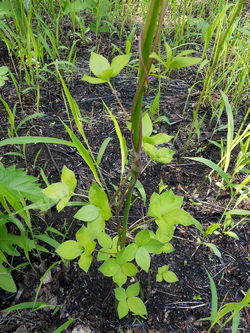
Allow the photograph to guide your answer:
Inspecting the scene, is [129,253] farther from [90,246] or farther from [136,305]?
[136,305]

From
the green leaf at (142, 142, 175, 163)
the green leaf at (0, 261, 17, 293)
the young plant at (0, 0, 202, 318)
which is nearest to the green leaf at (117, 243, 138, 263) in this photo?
the young plant at (0, 0, 202, 318)

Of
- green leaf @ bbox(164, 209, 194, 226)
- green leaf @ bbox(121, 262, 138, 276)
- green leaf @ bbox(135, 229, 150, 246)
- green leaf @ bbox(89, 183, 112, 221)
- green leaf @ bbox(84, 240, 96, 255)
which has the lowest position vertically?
green leaf @ bbox(121, 262, 138, 276)

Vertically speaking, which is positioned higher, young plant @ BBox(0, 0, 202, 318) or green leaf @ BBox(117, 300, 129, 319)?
young plant @ BBox(0, 0, 202, 318)

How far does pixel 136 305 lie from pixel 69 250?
0.25 meters

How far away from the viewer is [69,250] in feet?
2.29

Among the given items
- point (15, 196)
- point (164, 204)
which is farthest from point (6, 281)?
point (164, 204)

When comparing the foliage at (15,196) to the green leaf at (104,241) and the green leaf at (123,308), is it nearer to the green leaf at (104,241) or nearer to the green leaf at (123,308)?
the green leaf at (104,241)

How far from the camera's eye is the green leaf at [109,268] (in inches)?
27.2

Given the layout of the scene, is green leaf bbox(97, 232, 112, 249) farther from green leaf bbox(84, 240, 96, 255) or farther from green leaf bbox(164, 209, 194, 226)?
green leaf bbox(164, 209, 194, 226)

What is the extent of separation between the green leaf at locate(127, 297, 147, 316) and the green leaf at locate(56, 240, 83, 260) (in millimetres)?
214

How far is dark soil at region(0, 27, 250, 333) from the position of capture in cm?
89

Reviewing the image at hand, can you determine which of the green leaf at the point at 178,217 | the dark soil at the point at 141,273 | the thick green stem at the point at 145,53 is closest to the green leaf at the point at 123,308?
the dark soil at the point at 141,273

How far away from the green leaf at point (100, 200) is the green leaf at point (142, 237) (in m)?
0.10

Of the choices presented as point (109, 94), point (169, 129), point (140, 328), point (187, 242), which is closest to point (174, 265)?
point (187, 242)
